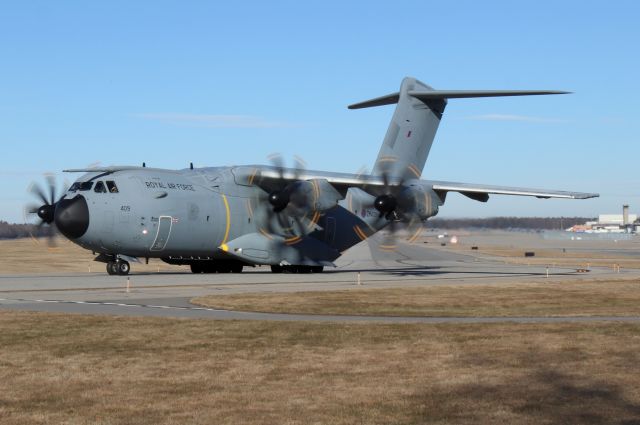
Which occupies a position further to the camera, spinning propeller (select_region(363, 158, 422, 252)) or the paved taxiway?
spinning propeller (select_region(363, 158, 422, 252))

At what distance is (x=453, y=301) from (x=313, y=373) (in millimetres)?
14180

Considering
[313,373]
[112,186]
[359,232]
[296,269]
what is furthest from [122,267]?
[313,373]

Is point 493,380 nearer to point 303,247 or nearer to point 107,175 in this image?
point 107,175

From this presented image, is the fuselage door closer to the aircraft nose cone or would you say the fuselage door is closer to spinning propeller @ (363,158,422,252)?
the aircraft nose cone

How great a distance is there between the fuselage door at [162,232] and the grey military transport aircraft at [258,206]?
49mm

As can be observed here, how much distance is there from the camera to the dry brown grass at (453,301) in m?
23.3

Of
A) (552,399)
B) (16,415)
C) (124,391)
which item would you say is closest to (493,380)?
(552,399)

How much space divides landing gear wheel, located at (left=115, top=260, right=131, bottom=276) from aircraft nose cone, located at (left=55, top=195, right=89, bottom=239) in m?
3.37

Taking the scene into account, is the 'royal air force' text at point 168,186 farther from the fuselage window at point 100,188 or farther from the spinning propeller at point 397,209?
the spinning propeller at point 397,209

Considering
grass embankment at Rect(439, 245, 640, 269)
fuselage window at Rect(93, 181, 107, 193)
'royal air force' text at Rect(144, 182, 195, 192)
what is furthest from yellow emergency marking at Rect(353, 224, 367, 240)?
grass embankment at Rect(439, 245, 640, 269)

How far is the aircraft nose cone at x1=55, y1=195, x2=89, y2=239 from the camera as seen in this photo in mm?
35844

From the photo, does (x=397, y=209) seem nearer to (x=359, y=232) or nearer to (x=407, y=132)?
(x=359, y=232)

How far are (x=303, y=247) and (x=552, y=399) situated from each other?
109ft

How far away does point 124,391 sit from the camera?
1163 cm
